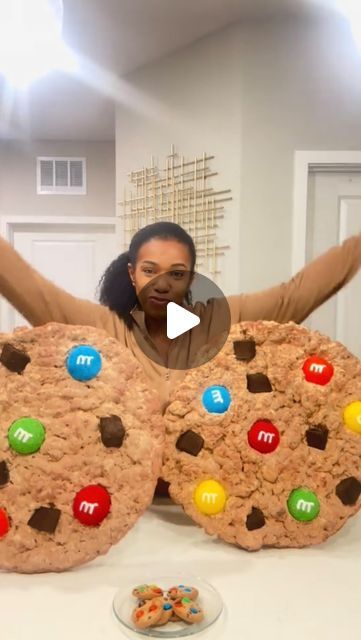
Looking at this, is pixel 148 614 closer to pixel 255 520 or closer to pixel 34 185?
pixel 255 520

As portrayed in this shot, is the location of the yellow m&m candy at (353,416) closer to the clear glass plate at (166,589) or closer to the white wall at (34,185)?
the clear glass plate at (166,589)

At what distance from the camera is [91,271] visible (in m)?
0.87

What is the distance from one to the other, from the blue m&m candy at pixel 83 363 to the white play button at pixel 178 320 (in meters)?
0.13

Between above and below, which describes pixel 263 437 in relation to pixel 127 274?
below

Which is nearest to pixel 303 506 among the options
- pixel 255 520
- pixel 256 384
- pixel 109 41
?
pixel 255 520

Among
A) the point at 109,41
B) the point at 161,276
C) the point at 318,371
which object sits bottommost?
the point at 318,371

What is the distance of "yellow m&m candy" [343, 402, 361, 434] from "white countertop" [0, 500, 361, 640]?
6.6 inches

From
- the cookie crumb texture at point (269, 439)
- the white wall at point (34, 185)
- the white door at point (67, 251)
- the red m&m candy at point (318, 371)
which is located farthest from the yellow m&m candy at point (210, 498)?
the white wall at point (34, 185)

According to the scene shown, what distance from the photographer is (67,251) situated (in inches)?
39.1

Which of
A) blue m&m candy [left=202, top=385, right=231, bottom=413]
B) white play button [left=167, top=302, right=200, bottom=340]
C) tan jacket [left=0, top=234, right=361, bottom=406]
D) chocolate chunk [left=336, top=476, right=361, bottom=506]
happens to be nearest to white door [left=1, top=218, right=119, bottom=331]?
tan jacket [left=0, top=234, right=361, bottom=406]

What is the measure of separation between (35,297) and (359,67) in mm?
1038

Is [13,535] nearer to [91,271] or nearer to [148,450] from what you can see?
[148,450]

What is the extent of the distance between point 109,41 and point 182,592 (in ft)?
4.33

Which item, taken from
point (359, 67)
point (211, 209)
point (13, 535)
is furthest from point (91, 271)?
point (359, 67)
